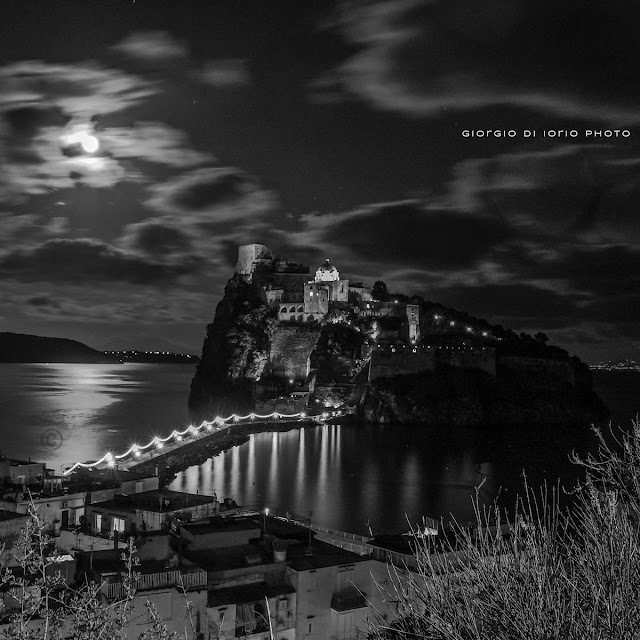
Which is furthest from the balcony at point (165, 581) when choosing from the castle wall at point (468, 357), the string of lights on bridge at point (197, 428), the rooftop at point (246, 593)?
the castle wall at point (468, 357)

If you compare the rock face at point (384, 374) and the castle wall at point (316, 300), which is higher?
the castle wall at point (316, 300)

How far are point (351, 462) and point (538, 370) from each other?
20532 mm

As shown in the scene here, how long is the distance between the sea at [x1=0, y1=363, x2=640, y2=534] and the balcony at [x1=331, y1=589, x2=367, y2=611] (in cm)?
549

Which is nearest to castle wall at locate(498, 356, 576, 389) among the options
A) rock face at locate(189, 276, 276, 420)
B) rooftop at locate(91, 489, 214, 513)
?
rock face at locate(189, 276, 276, 420)

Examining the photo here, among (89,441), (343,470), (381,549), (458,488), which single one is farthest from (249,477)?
(381,549)

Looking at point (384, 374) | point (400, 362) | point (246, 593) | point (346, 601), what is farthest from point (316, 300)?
point (246, 593)

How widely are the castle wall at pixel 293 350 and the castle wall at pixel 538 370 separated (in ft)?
38.5

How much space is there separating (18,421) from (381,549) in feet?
124

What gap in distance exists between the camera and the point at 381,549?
904cm

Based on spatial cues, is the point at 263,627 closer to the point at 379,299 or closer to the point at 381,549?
the point at 381,549

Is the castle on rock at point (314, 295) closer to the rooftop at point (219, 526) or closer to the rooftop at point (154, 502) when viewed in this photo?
the rooftop at point (154, 502)

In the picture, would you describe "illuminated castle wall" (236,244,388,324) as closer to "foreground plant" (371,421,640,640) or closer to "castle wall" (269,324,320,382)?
"castle wall" (269,324,320,382)

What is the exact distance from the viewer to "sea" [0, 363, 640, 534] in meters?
21.1

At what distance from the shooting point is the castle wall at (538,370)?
44.3 metres
